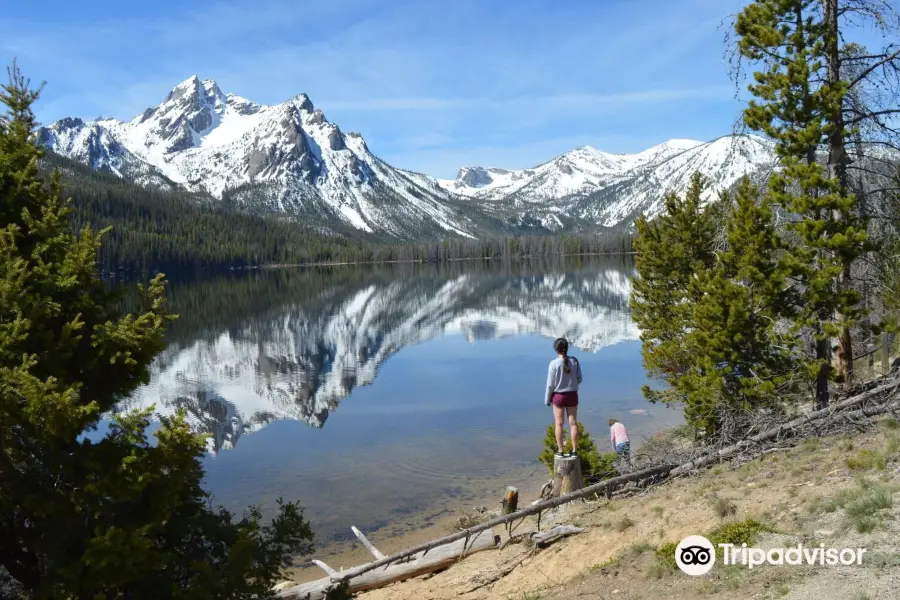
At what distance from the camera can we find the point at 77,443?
6734 millimetres

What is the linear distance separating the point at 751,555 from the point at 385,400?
30.1m

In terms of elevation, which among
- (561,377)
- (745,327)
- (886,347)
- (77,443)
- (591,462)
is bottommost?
(591,462)

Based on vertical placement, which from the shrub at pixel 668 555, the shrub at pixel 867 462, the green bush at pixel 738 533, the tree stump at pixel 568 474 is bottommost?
the tree stump at pixel 568 474

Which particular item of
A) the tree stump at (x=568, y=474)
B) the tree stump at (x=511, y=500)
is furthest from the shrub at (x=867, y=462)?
the tree stump at (x=511, y=500)

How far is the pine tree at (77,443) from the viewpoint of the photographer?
6.07 m

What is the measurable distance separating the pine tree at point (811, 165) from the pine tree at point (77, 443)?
1271 cm

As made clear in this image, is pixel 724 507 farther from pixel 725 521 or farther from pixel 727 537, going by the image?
pixel 727 537

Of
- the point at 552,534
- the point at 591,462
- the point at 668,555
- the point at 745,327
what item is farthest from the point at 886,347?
the point at 668,555

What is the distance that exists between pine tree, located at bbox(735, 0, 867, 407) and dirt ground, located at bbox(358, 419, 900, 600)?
3600 millimetres

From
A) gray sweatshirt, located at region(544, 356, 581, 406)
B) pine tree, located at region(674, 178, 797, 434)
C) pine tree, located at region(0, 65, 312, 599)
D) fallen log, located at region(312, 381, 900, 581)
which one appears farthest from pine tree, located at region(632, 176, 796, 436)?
pine tree, located at region(0, 65, 312, 599)

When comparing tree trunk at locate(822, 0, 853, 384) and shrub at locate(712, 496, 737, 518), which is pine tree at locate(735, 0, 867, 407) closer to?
tree trunk at locate(822, 0, 853, 384)

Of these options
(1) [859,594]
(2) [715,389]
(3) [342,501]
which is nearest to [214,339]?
(3) [342,501]

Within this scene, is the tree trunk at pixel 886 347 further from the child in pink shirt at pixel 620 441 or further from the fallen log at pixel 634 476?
the child in pink shirt at pixel 620 441

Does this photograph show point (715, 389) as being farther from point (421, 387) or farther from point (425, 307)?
point (425, 307)
